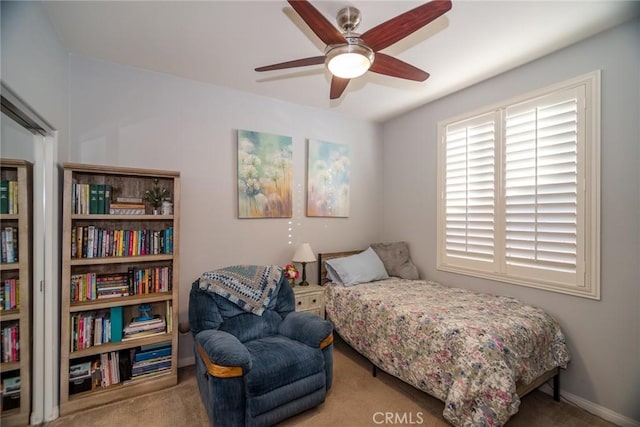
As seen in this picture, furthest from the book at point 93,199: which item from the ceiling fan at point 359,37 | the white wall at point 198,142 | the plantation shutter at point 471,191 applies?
the plantation shutter at point 471,191

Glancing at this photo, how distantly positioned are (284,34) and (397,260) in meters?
2.62

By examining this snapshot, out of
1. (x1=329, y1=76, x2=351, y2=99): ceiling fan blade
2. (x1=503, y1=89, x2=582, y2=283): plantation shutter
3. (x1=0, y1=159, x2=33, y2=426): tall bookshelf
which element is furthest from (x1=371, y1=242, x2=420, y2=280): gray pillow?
(x1=0, y1=159, x2=33, y2=426): tall bookshelf

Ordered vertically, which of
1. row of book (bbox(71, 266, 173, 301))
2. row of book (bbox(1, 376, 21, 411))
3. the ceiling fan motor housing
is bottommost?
row of book (bbox(1, 376, 21, 411))

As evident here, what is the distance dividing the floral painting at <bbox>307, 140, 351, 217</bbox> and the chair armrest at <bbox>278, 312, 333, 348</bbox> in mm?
1371

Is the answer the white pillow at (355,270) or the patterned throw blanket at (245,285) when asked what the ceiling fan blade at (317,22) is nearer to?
the patterned throw blanket at (245,285)

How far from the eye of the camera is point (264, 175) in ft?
10.2

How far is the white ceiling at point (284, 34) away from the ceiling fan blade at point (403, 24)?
38 centimetres

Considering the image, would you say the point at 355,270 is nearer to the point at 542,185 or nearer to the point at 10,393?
the point at 542,185

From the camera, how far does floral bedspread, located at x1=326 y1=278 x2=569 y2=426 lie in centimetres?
169

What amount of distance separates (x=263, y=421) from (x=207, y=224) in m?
1.77

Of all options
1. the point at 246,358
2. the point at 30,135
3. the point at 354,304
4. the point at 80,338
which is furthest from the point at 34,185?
the point at 354,304

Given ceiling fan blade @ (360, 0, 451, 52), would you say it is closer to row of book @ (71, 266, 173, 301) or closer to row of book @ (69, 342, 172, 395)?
row of book @ (71, 266, 173, 301)

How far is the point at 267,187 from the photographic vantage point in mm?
3148

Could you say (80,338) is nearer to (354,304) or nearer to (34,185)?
(34,185)
